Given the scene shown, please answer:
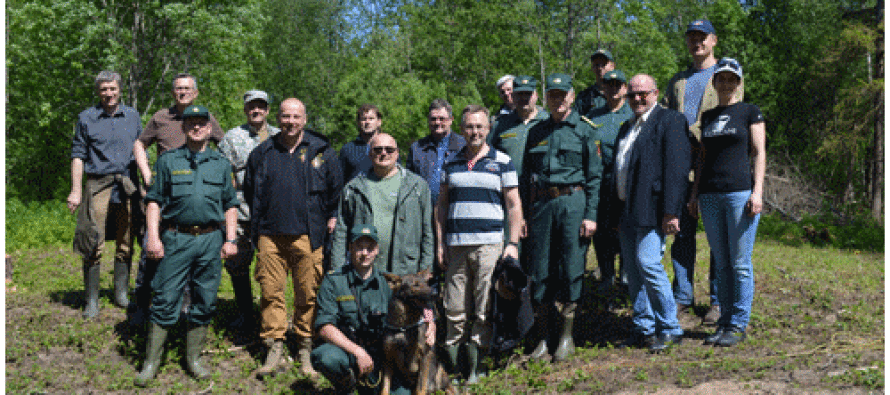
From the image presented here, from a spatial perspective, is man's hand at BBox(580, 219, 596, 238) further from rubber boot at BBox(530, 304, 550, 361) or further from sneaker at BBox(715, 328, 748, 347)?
sneaker at BBox(715, 328, 748, 347)

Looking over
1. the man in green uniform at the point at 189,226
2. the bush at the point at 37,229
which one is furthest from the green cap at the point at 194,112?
the bush at the point at 37,229

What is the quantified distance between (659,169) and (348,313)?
2452 millimetres

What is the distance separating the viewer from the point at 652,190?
546cm

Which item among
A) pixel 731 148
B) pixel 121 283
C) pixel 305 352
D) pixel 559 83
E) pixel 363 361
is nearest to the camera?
pixel 363 361

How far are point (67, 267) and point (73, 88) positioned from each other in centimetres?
1167

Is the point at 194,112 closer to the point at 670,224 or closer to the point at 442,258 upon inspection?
the point at 442,258

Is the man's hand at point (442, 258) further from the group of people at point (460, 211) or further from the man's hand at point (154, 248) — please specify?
the man's hand at point (154, 248)

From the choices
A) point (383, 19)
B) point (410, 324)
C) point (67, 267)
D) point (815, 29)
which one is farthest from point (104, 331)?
point (815, 29)

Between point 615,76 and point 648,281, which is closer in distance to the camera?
point 648,281

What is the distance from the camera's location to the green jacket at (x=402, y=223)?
18.3 feet

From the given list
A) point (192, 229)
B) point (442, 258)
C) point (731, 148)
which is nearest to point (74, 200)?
point (192, 229)

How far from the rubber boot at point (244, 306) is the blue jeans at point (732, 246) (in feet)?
13.6

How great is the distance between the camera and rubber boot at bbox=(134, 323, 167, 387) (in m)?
5.97

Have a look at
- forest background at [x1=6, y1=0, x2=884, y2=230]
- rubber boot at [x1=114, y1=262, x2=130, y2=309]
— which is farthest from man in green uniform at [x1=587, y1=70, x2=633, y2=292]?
forest background at [x1=6, y1=0, x2=884, y2=230]
